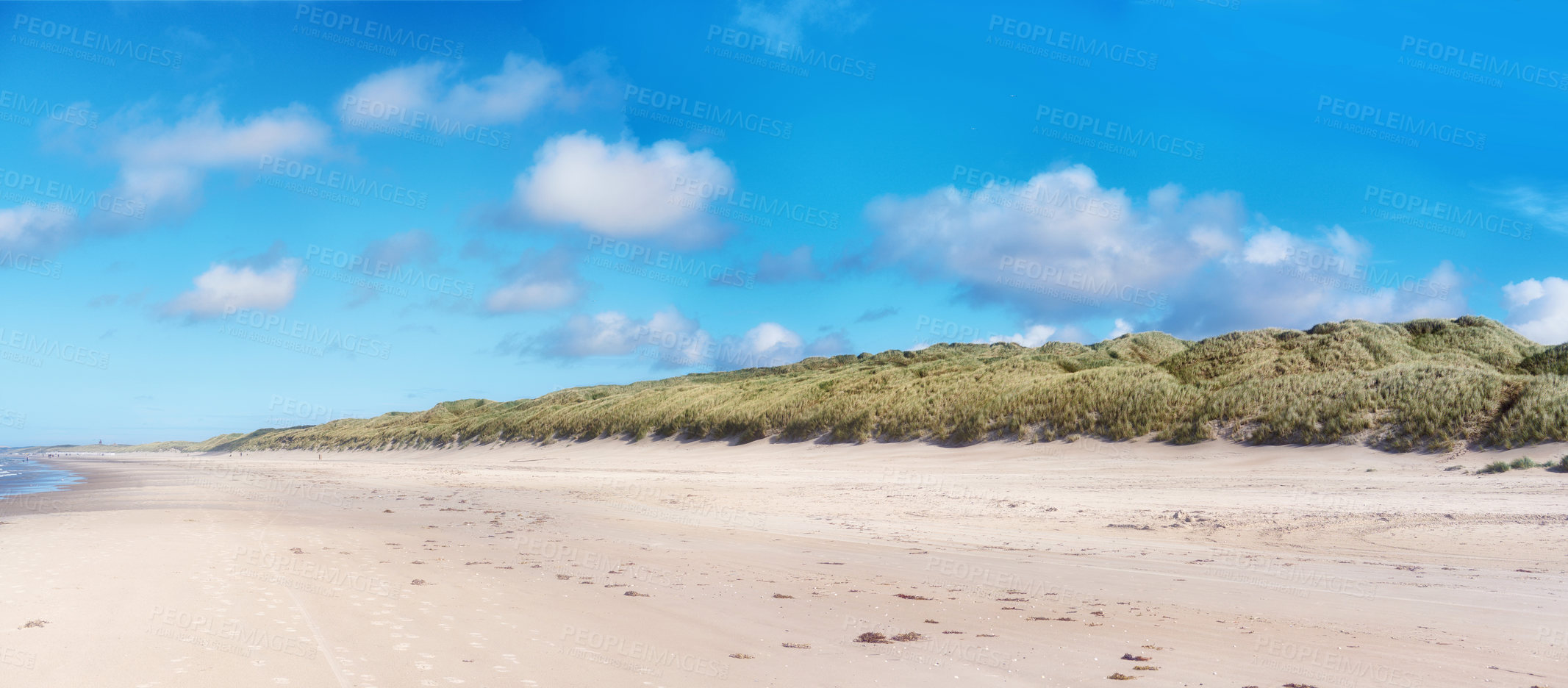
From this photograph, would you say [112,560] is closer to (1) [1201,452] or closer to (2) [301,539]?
(2) [301,539]

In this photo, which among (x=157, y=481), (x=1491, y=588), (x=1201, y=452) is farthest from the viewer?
(x=157, y=481)

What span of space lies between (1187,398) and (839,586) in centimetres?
1640

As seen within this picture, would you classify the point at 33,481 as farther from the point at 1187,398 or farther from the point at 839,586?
the point at 1187,398

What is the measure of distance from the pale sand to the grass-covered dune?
1183 mm

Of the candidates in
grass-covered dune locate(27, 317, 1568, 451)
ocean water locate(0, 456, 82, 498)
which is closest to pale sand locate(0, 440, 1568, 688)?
grass-covered dune locate(27, 317, 1568, 451)

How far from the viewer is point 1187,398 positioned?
20984 mm

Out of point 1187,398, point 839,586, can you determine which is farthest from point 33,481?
point 1187,398

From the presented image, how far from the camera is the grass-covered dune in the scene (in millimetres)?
16469

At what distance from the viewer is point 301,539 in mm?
11156

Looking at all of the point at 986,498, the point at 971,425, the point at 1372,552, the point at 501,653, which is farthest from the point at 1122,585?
the point at 971,425

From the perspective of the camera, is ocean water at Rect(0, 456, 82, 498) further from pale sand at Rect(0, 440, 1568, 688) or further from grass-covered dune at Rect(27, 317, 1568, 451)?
grass-covered dune at Rect(27, 317, 1568, 451)

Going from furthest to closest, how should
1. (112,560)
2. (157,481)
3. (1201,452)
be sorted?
1. (157,481)
2. (1201,452)
3. (112,560)

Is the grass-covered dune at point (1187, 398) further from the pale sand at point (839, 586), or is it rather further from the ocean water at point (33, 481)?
the ocean water at point (33, 481)

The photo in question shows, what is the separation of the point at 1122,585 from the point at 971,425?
1628cm
